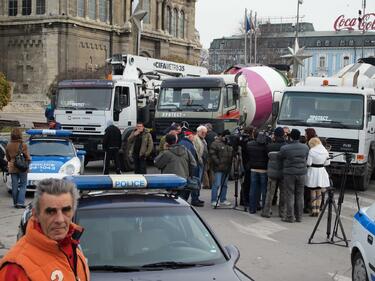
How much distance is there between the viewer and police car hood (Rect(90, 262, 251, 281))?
14.0 ft

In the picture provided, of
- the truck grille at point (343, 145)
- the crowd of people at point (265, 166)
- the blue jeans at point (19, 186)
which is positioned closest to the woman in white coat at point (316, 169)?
the crowd of people at point (265, 166)

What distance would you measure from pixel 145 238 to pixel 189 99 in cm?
1387

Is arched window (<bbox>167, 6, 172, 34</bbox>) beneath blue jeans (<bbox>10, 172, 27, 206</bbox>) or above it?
above

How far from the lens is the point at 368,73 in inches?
763

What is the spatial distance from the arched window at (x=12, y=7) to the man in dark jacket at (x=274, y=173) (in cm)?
5919

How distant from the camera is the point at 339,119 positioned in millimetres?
14953

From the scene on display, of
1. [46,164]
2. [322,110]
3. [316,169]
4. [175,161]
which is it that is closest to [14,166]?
[46,164]

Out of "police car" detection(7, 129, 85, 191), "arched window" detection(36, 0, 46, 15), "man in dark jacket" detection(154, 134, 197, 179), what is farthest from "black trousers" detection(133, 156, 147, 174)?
"arched window" detection(36, 0, 46, 15)

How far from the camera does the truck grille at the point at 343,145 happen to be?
48.1ft

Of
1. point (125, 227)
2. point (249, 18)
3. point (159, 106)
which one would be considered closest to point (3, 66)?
point (249, 18)

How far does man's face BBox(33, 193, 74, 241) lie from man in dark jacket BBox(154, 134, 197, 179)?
25.5 ft

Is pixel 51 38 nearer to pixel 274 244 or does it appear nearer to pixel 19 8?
pixel 19 8

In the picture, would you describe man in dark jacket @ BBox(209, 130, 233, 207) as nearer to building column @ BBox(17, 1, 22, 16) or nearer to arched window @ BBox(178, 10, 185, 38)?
building column @ BBox(17, 1, 22, 16)

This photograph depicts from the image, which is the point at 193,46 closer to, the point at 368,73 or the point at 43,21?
the point at 43,21
